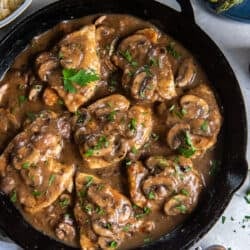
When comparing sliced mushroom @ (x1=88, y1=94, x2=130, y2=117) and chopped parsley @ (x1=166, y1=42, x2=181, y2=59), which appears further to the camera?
chopped parsley @ (x1=166, y1=42, x2=181, y2=59)

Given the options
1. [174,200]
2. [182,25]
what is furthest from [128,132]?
[182,25]

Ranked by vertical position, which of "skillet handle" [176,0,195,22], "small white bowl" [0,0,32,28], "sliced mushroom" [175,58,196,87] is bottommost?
"sliced mushroom" [175,58,196,87]

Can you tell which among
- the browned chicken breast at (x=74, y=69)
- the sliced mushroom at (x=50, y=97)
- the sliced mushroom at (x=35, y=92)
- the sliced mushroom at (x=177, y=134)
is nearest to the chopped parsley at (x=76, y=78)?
the browned chicken breast at (x=74, y=69)

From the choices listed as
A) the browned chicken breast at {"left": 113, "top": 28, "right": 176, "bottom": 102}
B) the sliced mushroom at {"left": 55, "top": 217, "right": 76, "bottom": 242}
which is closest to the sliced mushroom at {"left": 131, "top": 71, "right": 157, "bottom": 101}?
the browned chicken breast at {"left": 113, "top": 28, "right": 176, "bottom": 102}

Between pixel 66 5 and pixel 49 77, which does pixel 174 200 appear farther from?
pixel 66 5

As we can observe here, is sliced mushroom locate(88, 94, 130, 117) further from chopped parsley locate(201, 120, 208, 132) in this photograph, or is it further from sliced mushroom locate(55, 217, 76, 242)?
sliced mushroom locate(55, 217, 76, 242)

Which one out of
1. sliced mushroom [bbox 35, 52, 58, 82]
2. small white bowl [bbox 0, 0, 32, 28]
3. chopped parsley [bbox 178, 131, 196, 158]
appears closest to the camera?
chopped parsley [bbox 178, 131, 196, 158]

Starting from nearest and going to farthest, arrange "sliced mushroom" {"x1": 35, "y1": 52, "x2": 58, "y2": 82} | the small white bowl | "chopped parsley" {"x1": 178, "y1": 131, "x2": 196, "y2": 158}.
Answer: "chopped parsley" {"x1": 178, "y1": 131, "x2": 196, "y2": 158}
"sliced mushroom" {"x1": 35, "y1": 52, "x2": 58, "y2": 82}
the small white bowl
